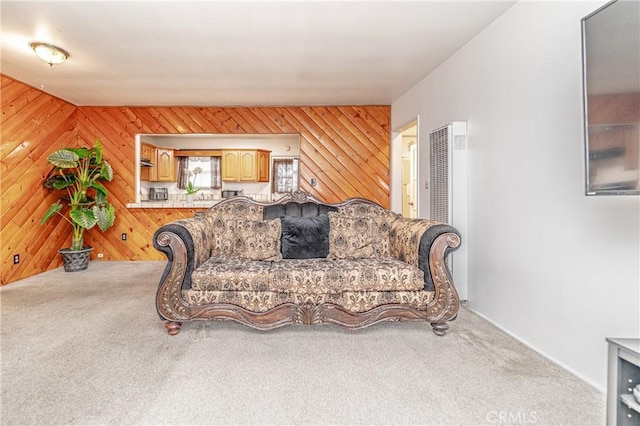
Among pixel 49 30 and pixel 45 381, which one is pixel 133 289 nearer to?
pixel 45 381

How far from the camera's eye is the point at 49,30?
9.05 ft

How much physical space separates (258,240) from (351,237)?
84 centimetres

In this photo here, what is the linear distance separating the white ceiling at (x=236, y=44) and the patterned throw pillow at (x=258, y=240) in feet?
5.58

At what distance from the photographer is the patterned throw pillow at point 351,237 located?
289 centimetres

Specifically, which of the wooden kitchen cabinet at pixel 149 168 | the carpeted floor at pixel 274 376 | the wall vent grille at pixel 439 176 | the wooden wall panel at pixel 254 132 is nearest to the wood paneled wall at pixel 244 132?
the wooden wall panel at pixel 254 132

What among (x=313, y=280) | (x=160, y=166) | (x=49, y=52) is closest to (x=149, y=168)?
(x=160, y=166)

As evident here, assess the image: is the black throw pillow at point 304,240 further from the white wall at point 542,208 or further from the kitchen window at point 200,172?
the kitchen window at point 200,172

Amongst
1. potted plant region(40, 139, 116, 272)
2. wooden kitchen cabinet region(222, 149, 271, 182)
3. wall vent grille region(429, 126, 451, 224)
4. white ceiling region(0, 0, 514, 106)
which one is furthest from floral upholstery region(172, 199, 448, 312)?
wooden kitchen cabinet region(222, 149, 271, 182)

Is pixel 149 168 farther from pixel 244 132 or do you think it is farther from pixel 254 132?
pixel 254 132

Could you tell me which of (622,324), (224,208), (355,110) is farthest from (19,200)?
(622,324)

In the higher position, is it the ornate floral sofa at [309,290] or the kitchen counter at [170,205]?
the kitchen counter at [170,205]

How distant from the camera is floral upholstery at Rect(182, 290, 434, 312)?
7.77 ft

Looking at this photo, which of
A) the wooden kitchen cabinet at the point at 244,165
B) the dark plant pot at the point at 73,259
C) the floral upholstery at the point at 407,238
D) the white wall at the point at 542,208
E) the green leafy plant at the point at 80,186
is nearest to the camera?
the white wall at the point at 542,208

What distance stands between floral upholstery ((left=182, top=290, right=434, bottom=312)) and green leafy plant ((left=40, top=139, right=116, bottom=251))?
3.10 m
